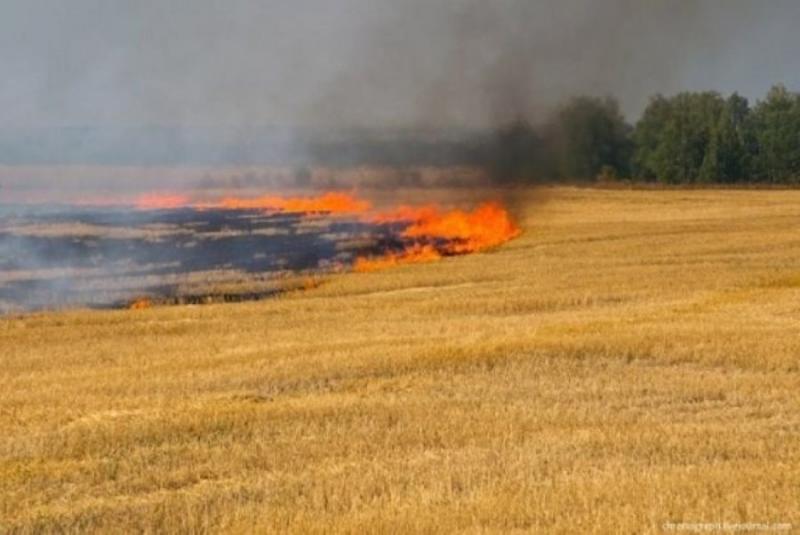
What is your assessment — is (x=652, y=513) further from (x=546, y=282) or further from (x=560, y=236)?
(x=560, y=236)

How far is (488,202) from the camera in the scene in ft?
212

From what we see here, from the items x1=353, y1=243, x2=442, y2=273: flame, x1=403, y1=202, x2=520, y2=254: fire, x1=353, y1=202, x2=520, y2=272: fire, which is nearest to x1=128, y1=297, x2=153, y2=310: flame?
x1=353, y1=243, x2=442, y2=273: flame

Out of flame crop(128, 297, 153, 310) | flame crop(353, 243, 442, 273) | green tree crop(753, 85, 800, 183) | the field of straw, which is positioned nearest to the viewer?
the field of straw

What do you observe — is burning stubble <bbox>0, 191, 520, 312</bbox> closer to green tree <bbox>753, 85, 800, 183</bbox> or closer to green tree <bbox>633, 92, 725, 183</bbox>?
green tree <bbox>633, 92, 725, 183</bbox>

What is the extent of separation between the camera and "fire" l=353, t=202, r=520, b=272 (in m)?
53.3

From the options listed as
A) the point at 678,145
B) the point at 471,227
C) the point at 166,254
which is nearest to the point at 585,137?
the point at 471,227

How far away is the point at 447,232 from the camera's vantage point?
6431 cm

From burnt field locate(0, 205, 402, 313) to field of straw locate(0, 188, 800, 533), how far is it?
353 inches

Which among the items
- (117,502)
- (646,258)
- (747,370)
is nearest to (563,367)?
(747,370)

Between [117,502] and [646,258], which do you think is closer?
[117,502]

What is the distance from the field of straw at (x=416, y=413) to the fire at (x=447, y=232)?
19.5m

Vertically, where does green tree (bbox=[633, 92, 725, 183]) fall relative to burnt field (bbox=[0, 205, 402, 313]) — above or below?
above

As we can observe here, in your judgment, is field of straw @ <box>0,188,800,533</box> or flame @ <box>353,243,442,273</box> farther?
flame @ <box>353,243,442,273</box>

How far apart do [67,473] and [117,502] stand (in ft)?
5.21
